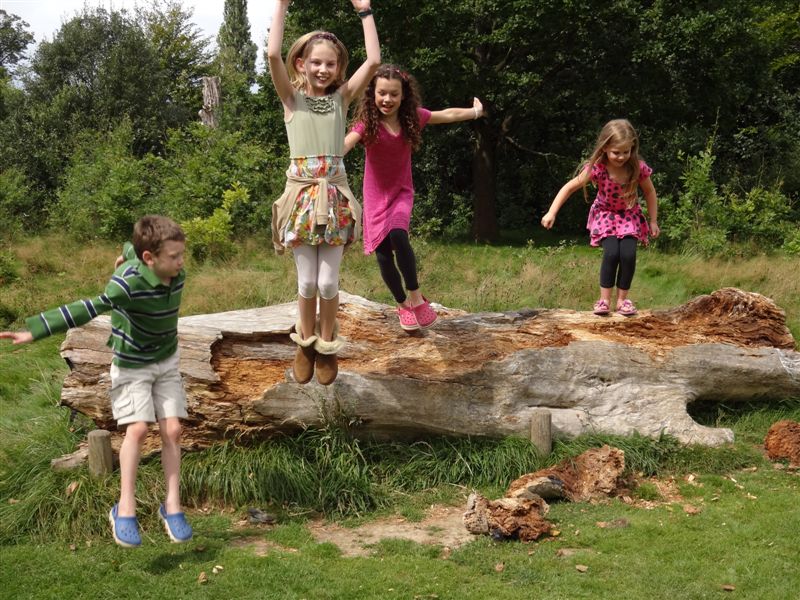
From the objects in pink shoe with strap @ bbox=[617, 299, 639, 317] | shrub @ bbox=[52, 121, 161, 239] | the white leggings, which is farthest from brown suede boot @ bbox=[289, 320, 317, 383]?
shrub @ bbox=[52, 121, 161, 239]

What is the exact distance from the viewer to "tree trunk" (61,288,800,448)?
604 cm

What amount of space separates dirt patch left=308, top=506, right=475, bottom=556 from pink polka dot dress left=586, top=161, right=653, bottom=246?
2.74 meters

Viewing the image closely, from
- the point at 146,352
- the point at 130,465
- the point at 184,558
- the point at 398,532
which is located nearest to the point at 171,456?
the point at 130,465

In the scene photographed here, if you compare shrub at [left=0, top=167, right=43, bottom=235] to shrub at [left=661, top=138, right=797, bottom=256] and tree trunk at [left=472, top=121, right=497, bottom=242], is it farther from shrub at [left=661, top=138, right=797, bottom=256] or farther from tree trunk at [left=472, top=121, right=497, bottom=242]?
shrub at [left=661, top=138, right=797, bottom=256]

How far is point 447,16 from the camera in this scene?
16.2 metres

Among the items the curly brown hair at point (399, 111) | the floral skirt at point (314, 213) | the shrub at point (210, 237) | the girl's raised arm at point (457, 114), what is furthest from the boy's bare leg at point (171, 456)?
the shrub at point (210, 237)

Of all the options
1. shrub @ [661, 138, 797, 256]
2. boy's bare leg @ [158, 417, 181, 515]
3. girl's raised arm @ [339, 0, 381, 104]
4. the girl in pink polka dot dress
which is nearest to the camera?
boy's bare leg @ [158, 417, 181, 515]

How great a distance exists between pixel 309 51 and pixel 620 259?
3.24 meters

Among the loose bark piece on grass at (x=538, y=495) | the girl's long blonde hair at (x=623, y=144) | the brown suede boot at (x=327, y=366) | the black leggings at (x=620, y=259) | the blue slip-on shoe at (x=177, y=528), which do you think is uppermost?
the girl's long blonde hair at (x=623, y=144)

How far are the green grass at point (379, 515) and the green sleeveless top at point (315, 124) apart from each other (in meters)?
2.11

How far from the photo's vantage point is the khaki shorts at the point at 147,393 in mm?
4652

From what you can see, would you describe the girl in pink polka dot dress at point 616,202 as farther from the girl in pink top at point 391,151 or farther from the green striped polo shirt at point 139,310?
the green striped polo shirt at point 139,310

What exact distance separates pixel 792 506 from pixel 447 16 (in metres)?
12.8

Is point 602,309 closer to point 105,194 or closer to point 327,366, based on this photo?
point 327,366
